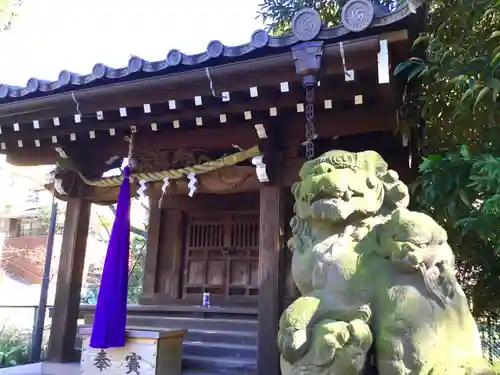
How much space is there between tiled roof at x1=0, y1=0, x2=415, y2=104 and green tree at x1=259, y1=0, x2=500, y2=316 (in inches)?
21.4

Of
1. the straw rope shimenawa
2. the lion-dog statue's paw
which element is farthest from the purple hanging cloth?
the lion-dog statue's paw

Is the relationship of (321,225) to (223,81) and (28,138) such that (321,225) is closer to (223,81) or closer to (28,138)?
(223,81)

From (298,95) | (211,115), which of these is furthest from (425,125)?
(211,115)

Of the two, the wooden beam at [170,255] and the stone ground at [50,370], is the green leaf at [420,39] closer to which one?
the stone ground at [50,370]

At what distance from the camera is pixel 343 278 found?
2.48 m

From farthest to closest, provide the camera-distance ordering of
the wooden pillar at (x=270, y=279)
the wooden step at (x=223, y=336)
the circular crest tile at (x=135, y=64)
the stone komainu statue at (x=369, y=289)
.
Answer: the wooden step at (x=223, y=336), the wooden pillar at (x=270, y=279), the circular crest tile at (x=135, y=64), the stone komainu statue at (x=369, y=289)

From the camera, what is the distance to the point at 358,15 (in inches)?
139

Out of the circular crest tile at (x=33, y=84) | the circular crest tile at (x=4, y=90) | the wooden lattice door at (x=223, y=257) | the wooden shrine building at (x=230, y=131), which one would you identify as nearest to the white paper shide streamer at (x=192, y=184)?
the wooden shrine building at (x=230, y=131)

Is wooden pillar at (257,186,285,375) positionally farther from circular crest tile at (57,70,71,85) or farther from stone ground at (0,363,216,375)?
circular crest tile at (57,70,71,85)

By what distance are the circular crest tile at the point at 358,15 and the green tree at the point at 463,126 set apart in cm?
53

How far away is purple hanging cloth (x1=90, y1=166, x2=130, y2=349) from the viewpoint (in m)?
4.60

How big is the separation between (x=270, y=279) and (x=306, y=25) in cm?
247

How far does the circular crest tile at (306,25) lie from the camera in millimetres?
3695

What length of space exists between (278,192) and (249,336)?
1.87 m
